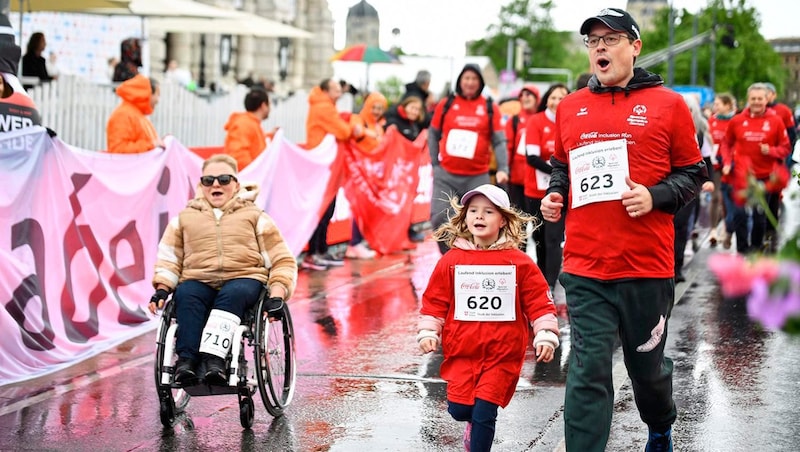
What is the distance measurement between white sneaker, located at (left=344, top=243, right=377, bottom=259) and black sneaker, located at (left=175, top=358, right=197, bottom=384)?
29.2 ft

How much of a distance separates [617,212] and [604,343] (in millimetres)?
515

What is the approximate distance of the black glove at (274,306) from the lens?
6.49m

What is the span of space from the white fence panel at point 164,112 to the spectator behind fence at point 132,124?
1762mm

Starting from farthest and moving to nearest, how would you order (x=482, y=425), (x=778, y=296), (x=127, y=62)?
(x=127, y=62) → (x=482, y=425) → (x=778, y=296)

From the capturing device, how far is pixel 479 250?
5543mm

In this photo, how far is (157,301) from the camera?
6.40m

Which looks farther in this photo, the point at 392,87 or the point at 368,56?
the point at 392,87

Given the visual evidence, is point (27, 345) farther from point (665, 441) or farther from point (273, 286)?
point (665, 441)

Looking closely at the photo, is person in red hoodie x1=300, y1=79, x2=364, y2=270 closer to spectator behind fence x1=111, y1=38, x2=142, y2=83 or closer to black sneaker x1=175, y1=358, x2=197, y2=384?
spectator behind fence x1=111, y1=38, x2=142, y2=83

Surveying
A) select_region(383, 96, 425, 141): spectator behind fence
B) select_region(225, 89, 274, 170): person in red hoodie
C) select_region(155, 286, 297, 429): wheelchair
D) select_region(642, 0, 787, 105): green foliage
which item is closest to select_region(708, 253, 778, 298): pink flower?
select_region(155, 286, 297, 429): wheelchair

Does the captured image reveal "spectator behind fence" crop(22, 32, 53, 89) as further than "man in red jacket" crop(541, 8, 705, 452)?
Yes

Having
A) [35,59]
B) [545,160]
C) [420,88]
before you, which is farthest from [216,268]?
[420,88]

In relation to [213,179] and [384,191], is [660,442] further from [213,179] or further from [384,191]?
[384,191]

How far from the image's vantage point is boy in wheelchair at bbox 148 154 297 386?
636 centimetres
